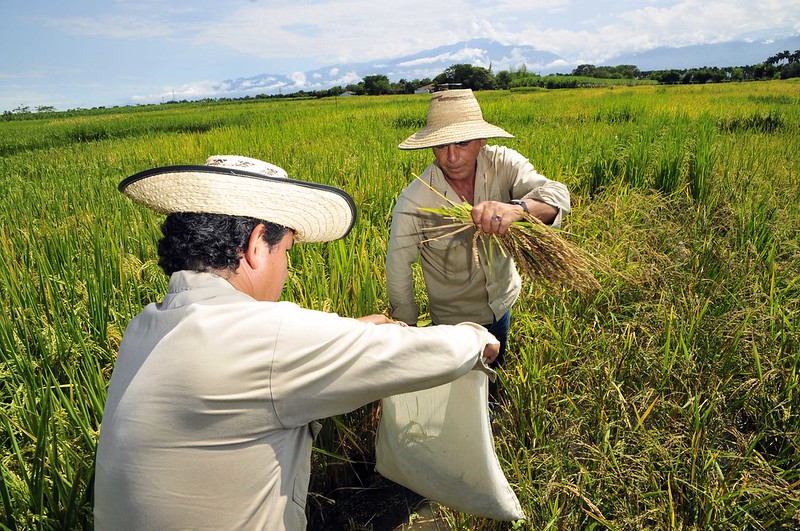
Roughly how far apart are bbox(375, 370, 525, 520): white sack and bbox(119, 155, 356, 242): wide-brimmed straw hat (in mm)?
637

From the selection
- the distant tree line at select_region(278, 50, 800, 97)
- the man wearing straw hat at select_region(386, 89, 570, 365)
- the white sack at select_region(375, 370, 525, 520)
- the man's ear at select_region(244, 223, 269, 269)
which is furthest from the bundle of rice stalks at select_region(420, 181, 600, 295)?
the distant tree line at select_region(278, 50, 800, 97)

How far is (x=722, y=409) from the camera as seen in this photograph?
5.35ft

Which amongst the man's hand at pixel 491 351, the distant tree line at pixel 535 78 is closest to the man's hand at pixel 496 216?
the man's hand at pixel 491 351

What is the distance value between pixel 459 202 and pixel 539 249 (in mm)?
441

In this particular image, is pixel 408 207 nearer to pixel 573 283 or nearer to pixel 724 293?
pixel 573 283

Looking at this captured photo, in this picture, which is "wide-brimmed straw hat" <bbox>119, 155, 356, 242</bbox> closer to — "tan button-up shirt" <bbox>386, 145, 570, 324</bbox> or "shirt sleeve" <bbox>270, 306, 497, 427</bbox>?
"shirt sleeve" <bbox>270, 306, 497, 427</bbox>

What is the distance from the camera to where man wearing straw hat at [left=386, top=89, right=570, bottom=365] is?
67.7 inches

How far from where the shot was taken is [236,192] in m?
0.94

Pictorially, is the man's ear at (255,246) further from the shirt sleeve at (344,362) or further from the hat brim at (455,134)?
the hat brim at (455,134)

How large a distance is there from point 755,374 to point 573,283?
81cm

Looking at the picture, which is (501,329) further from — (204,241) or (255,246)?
(204,241)

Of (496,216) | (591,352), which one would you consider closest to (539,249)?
(496,216)

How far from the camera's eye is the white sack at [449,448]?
1.26 m

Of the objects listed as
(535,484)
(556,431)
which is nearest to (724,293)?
(556,431)
